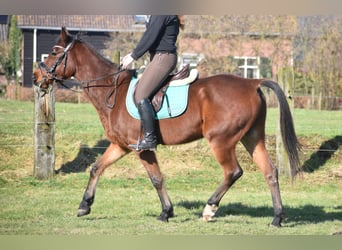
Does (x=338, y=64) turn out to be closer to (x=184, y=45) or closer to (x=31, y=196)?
(x=184, y=45)

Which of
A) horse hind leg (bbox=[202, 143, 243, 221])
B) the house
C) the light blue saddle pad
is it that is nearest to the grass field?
horse hind leg (bbox=[202, 143, 243, 221])

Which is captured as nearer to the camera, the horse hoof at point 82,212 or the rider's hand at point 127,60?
the rider's hand at point 127,60

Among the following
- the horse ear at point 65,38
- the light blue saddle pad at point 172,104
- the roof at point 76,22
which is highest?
the roof at point 76,22

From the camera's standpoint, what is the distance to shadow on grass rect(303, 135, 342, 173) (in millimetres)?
13500

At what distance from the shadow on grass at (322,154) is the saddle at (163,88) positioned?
5.39 meters

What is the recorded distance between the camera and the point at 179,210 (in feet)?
32.5

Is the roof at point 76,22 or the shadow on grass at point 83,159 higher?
the roof at point 76,22

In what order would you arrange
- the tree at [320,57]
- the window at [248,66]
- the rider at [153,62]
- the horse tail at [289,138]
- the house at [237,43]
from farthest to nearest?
1. the window at [248,66]
2. the house at [237,43]
3. the tree at [320,57]
4. the horse tail at [289,138]
5. the rider at [153,62]

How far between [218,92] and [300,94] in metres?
17.0

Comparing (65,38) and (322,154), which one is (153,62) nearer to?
(65,38)

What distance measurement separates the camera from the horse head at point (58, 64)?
30.4 feet

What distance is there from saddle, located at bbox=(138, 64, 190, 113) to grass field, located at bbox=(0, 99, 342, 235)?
5.39 feet

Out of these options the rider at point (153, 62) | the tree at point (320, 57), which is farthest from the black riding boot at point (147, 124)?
the tree at point (320, 57)

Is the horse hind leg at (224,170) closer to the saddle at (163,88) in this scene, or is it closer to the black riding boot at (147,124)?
the black riding boot at (147,124)
